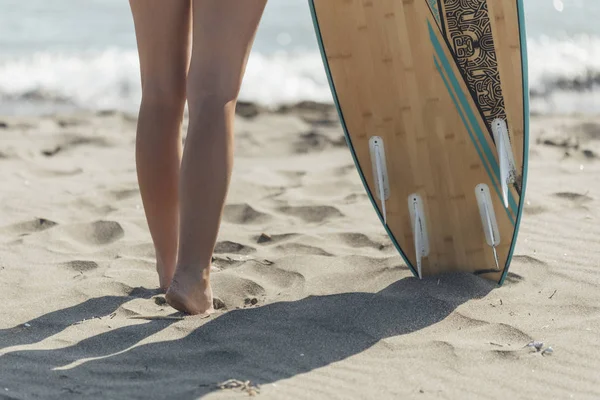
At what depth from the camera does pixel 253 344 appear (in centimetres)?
233

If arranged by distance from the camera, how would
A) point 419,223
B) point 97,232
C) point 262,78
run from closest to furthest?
point 419,223 → point 97,232 → point 262,78

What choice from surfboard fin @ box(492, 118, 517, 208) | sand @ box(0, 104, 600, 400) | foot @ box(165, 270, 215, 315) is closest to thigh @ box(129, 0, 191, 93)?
foot @ box(165, 270, 215, 315)

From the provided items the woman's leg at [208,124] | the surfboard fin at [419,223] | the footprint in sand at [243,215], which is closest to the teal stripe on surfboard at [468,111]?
the surfboard fin at [419,223]

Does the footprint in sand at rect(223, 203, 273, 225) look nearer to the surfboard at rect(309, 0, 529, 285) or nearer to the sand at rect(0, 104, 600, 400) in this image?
the sand at rect(0, 104, 600, 400)

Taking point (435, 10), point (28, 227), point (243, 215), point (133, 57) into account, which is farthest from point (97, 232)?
point (133, 57)

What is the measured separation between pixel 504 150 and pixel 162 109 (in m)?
1.01

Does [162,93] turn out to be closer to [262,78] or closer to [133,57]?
[262,78]

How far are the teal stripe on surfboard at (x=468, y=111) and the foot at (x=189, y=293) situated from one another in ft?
3.11

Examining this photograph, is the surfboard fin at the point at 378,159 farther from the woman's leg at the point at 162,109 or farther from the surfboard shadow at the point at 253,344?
the woman's leg at the point at 162,109

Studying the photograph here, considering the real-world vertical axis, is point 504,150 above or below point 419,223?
above

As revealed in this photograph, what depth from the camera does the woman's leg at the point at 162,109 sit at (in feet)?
8.09

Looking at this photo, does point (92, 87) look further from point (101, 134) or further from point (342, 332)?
point (342, 332)

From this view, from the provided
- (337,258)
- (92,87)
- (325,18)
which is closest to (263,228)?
(337,258)

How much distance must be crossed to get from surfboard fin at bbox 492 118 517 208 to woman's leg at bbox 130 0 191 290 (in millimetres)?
930
